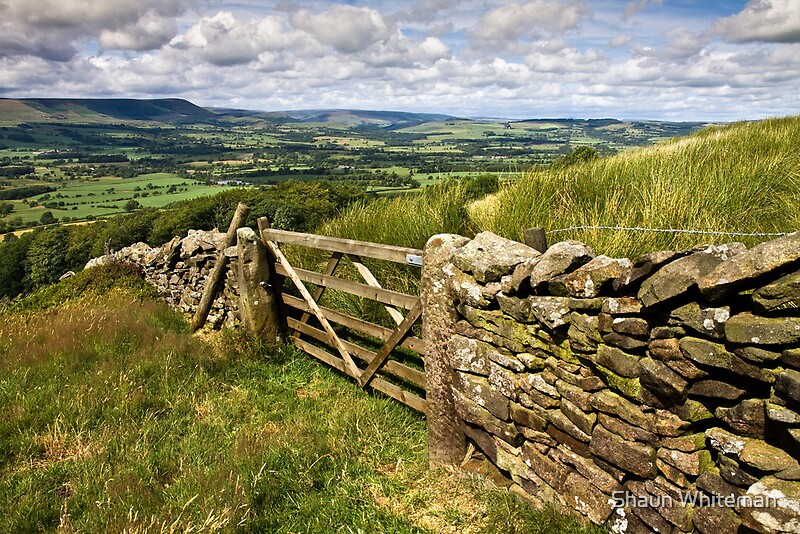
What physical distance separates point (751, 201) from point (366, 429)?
235 inches

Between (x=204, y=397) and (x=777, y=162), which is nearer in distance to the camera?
(x=204, y=397)

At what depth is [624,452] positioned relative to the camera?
301 cm

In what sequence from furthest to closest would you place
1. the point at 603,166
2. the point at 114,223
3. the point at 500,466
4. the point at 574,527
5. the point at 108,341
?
the point at 114,223 < the point at 603,166 < the point at 108,341 < the point at 500,466 < the point at 574,527

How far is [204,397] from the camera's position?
5.82m

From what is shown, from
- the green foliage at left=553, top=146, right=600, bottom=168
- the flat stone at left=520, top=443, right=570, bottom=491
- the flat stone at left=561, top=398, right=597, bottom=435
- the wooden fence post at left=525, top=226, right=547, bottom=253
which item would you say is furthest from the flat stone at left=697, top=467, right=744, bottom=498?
the green foliage at left=553, top=146, right=600, bottom=168

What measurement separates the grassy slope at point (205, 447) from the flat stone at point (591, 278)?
5.51ft

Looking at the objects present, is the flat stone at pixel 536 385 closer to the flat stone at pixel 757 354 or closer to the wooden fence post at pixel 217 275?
the flat stone at pixel 757 354

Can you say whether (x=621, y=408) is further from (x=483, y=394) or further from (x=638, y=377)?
(x=483, y=394)

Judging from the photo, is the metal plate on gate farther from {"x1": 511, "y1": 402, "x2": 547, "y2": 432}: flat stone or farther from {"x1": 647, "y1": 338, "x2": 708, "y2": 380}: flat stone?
{"x1": 647, "y1": 338, "x2": 708, "y2": 380}: flat stone

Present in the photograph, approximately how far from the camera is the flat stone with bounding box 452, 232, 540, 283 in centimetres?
372

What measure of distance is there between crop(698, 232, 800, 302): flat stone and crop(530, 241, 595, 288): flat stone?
90 centimetres

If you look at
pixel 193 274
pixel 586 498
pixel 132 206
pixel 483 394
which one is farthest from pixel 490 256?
pixel 132 206

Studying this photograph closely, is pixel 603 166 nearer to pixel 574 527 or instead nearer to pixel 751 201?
pixel 751 201

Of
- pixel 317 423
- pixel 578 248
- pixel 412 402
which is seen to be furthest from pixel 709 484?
pixel 317 423
